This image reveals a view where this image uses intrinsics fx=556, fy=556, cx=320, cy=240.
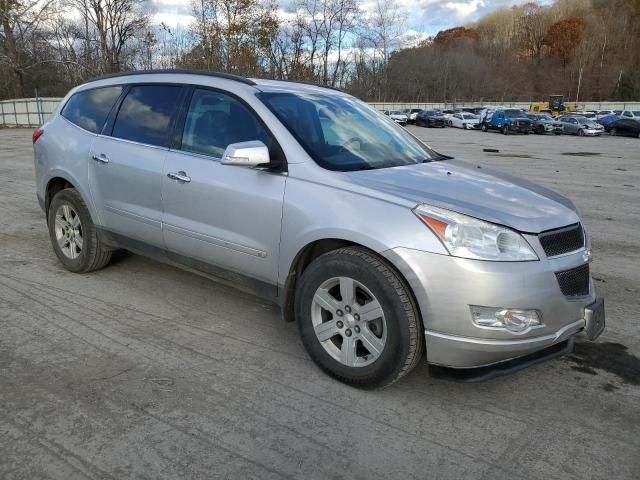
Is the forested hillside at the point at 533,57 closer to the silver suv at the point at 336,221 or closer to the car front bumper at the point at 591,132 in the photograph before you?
the car front bumper at the point at 591,132

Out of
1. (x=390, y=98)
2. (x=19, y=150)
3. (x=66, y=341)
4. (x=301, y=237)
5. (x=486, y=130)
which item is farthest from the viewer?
(x=390, y=98)

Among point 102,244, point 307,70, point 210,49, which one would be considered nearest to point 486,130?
point 307,70

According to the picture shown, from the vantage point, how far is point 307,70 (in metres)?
47.6

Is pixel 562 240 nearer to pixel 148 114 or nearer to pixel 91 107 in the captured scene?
pixel 148 114

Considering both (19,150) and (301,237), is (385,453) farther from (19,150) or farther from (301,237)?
(19,150)

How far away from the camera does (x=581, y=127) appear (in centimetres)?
3631

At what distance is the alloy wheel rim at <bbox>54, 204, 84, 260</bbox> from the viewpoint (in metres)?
5.11

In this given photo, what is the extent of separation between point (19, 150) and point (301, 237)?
1888 centimetres

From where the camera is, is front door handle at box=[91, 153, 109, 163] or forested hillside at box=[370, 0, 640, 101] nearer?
front door handle at box=[91, 153, 109, 163]

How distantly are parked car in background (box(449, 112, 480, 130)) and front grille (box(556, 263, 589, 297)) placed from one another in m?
42.9

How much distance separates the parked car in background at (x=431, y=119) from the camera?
4759cm

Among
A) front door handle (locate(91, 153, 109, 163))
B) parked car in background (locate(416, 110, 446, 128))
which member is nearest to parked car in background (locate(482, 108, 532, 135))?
parked car in background (locate(416, 110, 446, 128))

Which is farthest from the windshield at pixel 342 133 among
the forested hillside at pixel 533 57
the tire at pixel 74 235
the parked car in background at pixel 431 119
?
the forested hillside at pixel 533 57

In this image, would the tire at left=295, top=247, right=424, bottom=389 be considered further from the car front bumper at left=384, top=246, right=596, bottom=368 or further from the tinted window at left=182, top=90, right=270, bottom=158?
the tinted window at left=182, top=90, right=270, bottom=158
